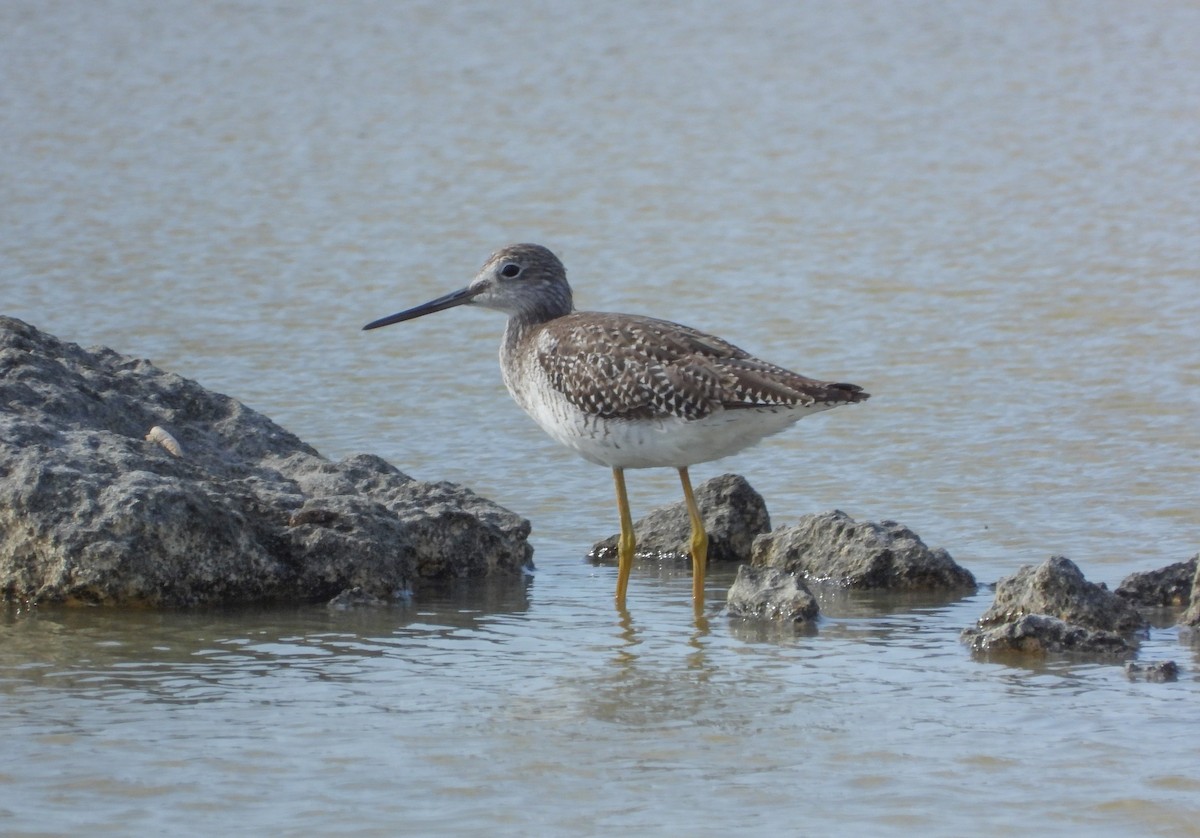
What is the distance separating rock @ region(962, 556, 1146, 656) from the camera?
7738 mm

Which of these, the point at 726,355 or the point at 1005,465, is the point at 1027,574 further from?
the point at 1005,465

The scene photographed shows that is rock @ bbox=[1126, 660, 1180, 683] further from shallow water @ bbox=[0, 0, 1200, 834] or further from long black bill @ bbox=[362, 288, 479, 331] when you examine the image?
long black bill @ bbox=[362, 288, 479, 331]

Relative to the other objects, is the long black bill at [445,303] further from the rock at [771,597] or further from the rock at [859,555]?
the rock at [771,597]

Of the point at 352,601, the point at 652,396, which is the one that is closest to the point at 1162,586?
the point at 652,396

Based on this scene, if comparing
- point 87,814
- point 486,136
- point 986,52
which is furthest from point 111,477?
point 986,52

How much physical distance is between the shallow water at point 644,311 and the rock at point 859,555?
236 millimetres

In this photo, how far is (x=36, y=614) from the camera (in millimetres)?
8305

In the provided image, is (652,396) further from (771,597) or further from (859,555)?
(859,555)

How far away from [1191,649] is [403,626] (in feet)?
10.5

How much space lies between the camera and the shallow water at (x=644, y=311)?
6.47 meters

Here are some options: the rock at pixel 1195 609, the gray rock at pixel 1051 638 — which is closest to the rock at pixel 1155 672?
the gray rock at pixel 1051 638

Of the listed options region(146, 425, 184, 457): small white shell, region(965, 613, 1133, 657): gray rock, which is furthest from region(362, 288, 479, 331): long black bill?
region(965, 613, 1133, 657): gray rock

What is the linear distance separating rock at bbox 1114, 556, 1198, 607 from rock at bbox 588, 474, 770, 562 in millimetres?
1954

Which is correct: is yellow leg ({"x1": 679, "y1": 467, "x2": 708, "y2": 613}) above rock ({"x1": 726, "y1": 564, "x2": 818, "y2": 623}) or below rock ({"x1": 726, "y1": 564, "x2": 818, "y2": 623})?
above
